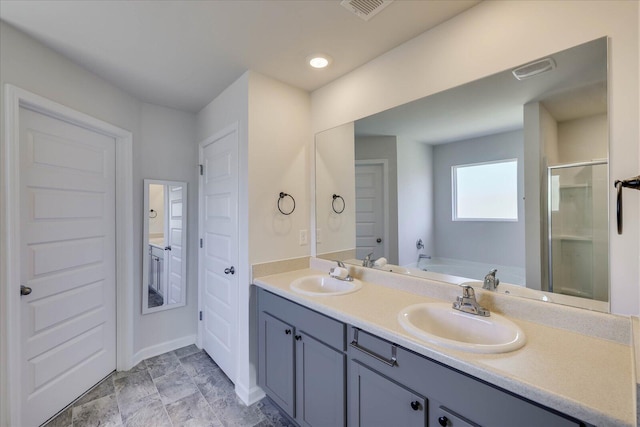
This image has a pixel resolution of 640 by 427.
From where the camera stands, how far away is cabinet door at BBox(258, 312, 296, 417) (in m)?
1.63

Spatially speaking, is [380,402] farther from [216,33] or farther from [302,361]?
[216,33]

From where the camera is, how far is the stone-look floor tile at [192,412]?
1749mm

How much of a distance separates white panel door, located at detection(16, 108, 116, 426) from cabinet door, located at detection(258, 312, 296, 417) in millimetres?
1330

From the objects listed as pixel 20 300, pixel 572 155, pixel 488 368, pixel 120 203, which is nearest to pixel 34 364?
pixel 20 300

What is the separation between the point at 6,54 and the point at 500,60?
258 cm

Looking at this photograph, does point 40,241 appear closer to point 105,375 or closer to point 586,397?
point 105,375

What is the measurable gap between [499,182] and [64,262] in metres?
2.77

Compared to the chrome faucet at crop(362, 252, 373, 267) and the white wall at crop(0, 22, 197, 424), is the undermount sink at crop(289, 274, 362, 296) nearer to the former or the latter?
the chrome faucet at crop(362, 252, 373, 267)

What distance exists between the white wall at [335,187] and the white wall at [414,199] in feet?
A: 1.26

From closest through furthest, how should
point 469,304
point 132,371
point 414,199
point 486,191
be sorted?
point 469,304 → point 486,191 → point 414,199 → point 132,371

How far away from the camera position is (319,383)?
145 cm

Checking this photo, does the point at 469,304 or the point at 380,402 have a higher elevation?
the point at 469,304

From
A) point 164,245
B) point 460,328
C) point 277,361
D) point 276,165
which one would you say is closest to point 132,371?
point 164,245

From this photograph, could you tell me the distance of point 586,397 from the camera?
0.71 metres
